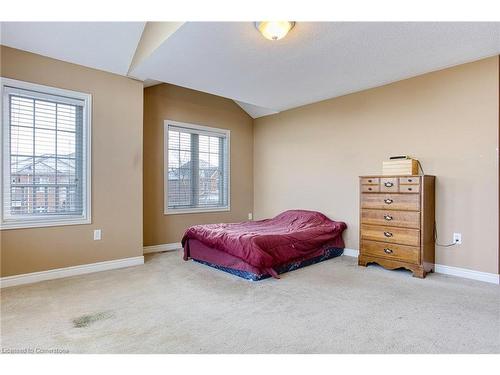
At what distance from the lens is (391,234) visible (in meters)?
3.16

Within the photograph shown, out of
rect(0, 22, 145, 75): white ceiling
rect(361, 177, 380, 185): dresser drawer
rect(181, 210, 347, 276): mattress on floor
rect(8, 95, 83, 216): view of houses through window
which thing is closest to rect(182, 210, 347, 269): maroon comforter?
rect(181, 210, 347, 276): mattress on floor

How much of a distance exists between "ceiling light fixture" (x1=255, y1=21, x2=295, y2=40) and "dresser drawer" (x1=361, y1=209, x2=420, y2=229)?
2.12 m

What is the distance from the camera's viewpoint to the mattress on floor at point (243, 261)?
9.66 ft

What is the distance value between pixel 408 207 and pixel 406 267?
63 cm

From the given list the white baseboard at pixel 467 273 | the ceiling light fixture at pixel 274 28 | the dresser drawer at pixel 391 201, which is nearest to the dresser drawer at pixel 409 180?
the dresser drawer at pixel 391 201

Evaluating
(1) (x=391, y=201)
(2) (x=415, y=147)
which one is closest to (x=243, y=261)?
(1) (x=391, y=201)

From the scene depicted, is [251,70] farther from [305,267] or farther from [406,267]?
[406,267]

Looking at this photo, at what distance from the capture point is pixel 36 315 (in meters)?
2.07

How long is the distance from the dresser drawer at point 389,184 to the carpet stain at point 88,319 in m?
2.87

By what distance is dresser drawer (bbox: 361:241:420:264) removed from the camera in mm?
2994

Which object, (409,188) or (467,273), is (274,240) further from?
(467,273)

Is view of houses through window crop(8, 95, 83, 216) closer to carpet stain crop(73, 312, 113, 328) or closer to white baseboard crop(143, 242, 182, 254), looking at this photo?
white baseboard crop(143, 242, 182, 254)
